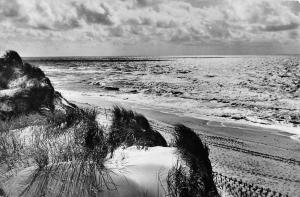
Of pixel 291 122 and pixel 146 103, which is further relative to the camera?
pixel 146 103

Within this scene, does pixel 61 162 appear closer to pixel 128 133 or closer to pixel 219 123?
pixel 128 133

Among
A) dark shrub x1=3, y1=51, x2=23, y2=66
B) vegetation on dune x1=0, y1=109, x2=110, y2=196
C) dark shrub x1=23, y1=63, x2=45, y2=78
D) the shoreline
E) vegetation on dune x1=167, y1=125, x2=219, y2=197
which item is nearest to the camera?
vegetation on dune x1=0, y1=109, x2=110, y2=196

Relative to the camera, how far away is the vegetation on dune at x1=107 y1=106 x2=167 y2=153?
6537 millimetres

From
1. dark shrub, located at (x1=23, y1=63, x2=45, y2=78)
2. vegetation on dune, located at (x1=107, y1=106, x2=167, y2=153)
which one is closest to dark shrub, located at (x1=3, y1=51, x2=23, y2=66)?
dark shrub, located at (x1=23, y1=63, x2=45, y2=78)

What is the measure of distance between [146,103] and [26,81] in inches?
338

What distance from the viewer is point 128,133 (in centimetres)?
710

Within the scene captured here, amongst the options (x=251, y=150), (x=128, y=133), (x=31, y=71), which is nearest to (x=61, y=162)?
(x=128, y=133)

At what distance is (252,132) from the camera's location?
469 inches

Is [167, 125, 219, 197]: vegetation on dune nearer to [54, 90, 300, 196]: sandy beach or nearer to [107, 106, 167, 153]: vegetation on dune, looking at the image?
[107, 106, 167, 153]: vegetation on dune

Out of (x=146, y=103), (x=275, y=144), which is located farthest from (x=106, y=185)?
(x=146, y=103)

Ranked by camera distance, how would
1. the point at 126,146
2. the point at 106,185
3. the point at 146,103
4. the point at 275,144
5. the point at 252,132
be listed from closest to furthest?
1. the point at 106,185
2. the point at 126,146
3. the point at 275,144
4. the point at 252,132
5. the point at 146,103

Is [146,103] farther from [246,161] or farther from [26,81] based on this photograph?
[246,161]

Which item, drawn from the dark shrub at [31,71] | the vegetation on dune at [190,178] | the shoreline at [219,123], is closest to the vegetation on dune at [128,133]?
the vegetation on dune at [190,178]

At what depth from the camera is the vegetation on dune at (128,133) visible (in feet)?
21.4
